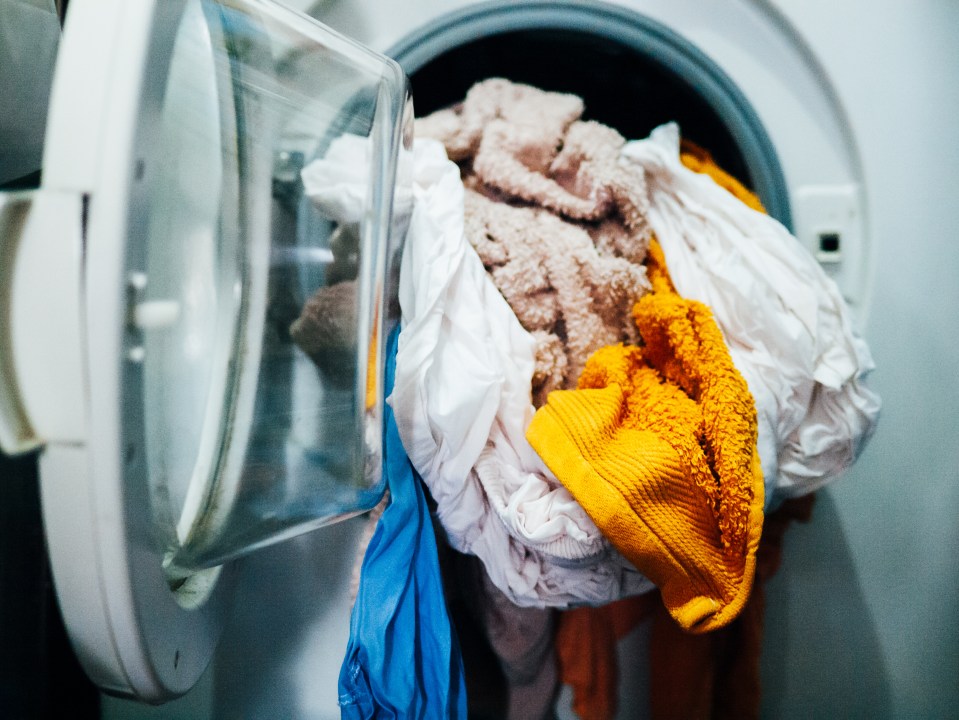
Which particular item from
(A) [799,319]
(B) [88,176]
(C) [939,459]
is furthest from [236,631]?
(C) [939,459]

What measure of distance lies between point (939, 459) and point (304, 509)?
0.69 m

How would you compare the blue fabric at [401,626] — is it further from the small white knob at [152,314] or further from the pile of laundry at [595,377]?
the small white knob at [152,314]

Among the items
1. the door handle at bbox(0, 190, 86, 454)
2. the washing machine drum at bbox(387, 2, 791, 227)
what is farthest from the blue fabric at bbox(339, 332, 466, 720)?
the washing machine drum at bbox(387, 2, 791, 227)

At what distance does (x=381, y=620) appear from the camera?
0.47 m

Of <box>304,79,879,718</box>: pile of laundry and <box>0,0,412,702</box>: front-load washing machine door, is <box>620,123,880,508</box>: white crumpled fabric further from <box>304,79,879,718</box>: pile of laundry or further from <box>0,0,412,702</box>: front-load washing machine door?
<box>0,0,412,702</box>: front-load washing machine door

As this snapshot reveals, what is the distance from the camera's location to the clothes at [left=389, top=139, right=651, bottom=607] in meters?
0.45

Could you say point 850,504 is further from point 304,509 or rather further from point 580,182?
point 304,509

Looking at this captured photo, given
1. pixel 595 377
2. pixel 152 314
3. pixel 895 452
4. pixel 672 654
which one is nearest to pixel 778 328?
pixel 595 377

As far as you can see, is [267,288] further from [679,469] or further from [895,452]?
[895,452]

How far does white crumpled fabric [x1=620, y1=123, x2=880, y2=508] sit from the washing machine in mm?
85

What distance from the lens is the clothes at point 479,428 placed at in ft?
1.48

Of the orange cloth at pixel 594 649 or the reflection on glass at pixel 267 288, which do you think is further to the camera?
the orange cloth at pixel 594 649

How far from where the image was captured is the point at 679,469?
441 mm

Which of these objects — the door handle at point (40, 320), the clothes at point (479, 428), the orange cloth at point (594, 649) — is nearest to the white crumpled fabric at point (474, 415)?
the clothes at point (479, 428)
